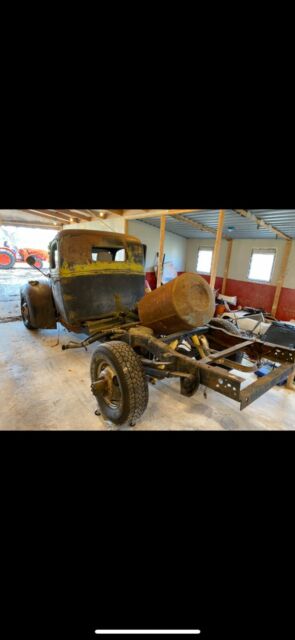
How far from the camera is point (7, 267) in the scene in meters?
14.5

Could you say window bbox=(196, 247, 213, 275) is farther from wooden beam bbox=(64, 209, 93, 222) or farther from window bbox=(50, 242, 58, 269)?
window bbox=(50, 242, 58, 269)

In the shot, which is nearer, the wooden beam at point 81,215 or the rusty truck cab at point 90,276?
the rusty truck cab at point 90,276

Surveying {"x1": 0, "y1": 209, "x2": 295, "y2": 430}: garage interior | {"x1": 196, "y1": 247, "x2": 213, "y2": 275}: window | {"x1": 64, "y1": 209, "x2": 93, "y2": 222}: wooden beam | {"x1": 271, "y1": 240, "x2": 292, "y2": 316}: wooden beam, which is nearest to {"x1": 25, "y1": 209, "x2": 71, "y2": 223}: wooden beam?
{"x1": 0, "y1": 209, "x2": 295, "y2": 430}: garage interior

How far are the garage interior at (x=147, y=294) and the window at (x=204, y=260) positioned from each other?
0.05 metres

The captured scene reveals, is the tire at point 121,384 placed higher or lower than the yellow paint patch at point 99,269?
lower

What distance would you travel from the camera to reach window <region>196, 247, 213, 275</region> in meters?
11.0

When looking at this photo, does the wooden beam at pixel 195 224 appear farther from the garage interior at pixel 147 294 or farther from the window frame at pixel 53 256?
the window frame at pixel 53 256

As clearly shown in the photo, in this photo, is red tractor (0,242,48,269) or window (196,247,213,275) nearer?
window (196,247,213,275)

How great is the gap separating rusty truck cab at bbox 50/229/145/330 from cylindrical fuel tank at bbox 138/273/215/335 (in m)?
1.24

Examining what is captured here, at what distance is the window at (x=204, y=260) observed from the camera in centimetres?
1097

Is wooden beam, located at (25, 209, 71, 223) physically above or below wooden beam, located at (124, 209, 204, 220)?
above

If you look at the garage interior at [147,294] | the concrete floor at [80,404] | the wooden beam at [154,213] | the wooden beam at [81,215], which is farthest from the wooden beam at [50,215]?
the concrete floor at [80,404]

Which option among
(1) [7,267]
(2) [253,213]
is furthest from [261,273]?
(1) [7,267]

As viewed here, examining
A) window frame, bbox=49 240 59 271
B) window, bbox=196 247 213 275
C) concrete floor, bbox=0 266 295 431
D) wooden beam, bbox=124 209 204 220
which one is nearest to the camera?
concrete floor, bbox=0 266 295 431
